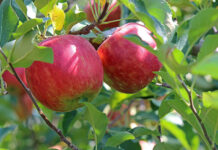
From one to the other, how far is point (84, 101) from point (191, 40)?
0.36 m

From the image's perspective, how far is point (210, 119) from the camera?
90 centimetres

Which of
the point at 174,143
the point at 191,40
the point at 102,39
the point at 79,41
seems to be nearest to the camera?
the point at 191,40

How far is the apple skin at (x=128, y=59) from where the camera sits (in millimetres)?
1049

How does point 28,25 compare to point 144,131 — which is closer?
point 28,25

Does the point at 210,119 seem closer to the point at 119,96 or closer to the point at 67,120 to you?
the point at 119,96

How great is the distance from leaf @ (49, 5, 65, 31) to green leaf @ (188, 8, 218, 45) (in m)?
0.44

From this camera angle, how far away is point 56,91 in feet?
3.07

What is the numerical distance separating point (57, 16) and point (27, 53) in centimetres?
20

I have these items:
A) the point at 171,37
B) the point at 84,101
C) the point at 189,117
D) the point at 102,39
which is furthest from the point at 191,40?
the point at 102,39

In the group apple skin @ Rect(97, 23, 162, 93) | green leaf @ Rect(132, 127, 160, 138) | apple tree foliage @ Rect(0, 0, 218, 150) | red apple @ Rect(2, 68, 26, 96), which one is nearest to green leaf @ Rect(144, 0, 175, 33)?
apple tree foliage @ Rect(0, 0, 218, 150)

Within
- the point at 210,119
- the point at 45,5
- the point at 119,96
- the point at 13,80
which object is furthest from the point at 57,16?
the point at 119,96

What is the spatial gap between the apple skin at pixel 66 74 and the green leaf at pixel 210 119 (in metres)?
0.28

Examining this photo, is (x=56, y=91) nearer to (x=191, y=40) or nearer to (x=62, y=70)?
(x=62, y=70)

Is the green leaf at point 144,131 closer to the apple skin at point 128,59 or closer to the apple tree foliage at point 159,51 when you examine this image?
the apple tree foliage at point 159,51
